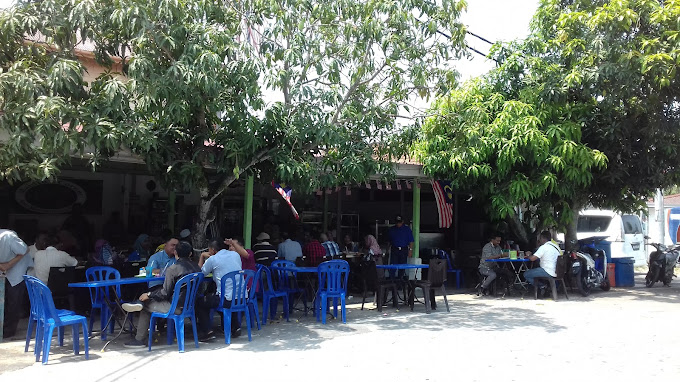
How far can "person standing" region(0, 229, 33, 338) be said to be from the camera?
7551 mm

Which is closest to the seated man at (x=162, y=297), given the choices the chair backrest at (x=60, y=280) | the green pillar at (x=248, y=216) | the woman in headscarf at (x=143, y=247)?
the chair backrest at (x=60, y=280)

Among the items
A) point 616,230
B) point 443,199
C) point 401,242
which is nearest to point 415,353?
point 401,242

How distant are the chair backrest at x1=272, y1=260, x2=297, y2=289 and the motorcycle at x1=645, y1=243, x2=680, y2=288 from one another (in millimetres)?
10029

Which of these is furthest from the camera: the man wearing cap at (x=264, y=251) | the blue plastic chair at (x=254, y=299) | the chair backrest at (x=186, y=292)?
the man wearing cap at (x=264, y=251)

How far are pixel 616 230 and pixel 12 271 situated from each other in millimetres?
17392

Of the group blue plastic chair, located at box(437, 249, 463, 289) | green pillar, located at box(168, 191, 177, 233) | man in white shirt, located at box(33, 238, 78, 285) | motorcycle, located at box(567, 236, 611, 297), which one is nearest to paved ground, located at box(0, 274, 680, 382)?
man in white shirt, located at box(33, 238, 78, 285)

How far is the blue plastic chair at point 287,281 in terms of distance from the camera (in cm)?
938

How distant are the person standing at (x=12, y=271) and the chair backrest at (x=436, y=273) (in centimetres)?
626

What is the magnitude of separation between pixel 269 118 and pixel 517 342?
464cm

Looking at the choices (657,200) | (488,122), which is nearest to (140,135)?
(488,122)

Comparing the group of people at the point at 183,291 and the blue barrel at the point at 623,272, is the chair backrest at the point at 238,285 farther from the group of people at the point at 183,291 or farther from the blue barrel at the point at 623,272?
the blue barrel at the point at 623,272

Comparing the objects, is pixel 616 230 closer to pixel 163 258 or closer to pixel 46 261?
pixel 163 258

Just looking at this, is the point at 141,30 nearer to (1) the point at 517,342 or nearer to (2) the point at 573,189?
(1) the point at 517,342

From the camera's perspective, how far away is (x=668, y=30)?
10.8m
